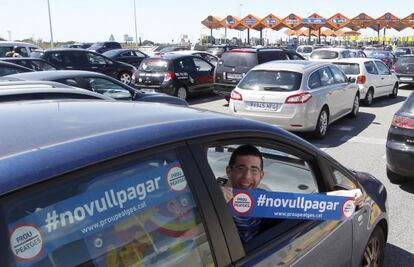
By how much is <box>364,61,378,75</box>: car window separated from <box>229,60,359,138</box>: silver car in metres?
4.77

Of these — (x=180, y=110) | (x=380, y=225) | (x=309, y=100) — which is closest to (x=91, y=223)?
(x=180, y=110)

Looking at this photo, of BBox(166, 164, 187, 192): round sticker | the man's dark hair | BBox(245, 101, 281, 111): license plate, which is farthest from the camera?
BBox(245, 101, 281, 111): license plate

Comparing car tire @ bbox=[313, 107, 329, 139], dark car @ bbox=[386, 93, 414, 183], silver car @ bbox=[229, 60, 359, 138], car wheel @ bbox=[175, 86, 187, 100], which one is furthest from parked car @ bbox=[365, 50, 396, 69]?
dark car @ bbox=[386, 93, 414, 183]

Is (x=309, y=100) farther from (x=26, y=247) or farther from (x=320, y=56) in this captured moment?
(x=320, y=56)

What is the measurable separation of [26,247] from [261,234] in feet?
3.91

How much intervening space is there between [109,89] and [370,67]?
910cm

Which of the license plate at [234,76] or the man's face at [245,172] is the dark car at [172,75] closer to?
the license plate at [234,76]

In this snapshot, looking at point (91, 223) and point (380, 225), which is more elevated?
point (91, 223)

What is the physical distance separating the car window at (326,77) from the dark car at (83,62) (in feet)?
31.8

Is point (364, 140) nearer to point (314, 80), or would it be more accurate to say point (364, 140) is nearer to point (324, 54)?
point (314, 80)

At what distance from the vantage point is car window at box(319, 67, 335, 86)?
920 cm

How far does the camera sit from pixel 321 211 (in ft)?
7.70

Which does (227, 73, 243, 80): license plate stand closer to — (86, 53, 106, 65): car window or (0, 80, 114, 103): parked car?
(86, 53, 106, 65): car window

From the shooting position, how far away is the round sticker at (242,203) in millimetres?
2037
